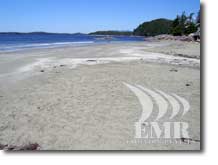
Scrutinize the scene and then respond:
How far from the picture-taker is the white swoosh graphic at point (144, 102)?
9.56 ft

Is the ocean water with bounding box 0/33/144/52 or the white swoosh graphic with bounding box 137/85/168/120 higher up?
the ocean water with bounding box 0/33/144/52

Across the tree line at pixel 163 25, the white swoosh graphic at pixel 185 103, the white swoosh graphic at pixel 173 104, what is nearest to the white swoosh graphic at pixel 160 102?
the white swoosh graphic at pixel 173 104

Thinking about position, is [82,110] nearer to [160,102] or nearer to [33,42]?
[160,102]

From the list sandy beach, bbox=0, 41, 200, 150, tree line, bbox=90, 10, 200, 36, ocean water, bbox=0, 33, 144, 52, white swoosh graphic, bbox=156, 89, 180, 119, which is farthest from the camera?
ocean water, bbox=0, 33, 144, 52

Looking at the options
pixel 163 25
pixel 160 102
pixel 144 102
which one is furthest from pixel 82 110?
pixel 163 25

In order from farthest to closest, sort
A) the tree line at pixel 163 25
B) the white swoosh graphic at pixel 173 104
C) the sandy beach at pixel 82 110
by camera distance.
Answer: the tree line at pixel 163 25, the white swoosh graphic at pixel 173 104, the sandy beach at pixel 82 110

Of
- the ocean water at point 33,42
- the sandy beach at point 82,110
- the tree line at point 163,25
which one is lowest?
the sandy beach at point 82,110

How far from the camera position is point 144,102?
3369 mm

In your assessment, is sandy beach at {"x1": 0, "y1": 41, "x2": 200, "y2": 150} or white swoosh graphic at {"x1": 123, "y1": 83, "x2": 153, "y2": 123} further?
white swoosh graphic at {"x1": 123, "y1": 83, "x2": 153, "y2": 123}

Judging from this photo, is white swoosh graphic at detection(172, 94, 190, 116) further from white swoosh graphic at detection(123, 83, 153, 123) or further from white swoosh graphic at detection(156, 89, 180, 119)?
white swoosh graphic at detection(123, 83, 153, 123)

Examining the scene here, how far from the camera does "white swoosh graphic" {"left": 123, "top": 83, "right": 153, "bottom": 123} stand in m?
2.91

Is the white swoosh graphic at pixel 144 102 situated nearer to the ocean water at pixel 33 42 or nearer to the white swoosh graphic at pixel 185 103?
the white swoosh graphic at pixel 185 103

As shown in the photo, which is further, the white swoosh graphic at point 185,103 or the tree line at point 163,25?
the tree line at point 163,25

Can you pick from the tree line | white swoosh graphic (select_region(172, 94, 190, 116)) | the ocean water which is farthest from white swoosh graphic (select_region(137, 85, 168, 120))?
the ocean water
